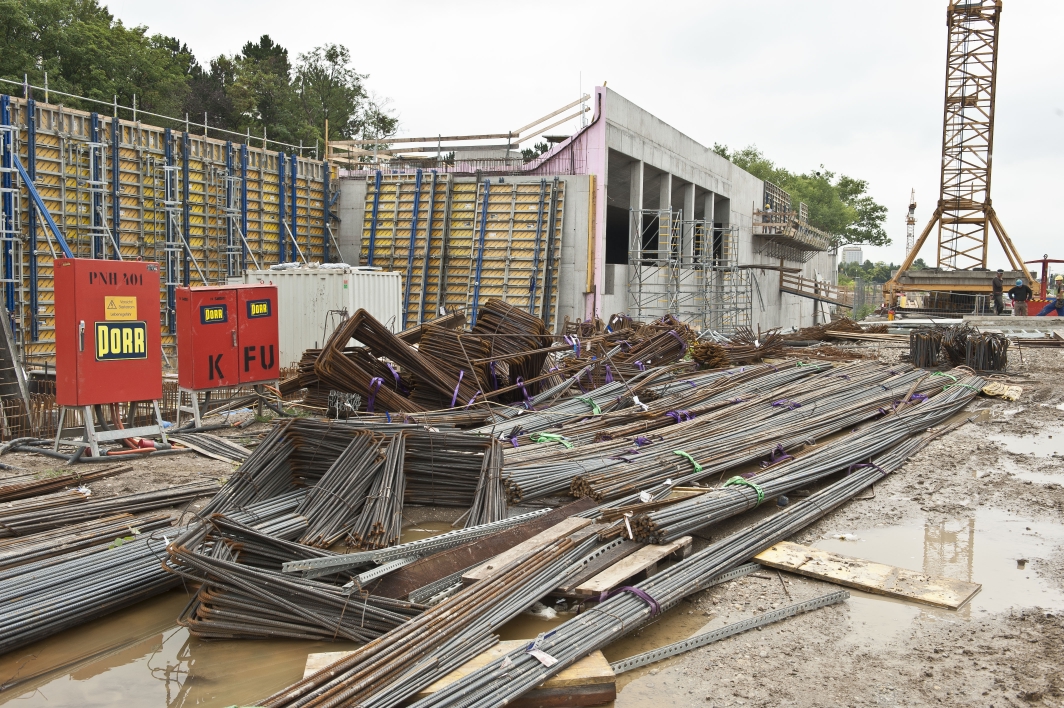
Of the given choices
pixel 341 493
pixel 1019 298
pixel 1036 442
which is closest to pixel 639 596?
pixel 341 493

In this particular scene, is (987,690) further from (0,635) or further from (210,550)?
(0,635)

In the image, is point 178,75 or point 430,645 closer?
point 430,645

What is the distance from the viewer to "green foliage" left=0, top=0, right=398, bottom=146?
118 ft

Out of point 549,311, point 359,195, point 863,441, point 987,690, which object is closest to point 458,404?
point 863,441

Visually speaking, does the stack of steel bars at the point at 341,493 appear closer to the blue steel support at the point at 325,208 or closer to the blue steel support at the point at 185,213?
the blue steel support at the point at 185,213

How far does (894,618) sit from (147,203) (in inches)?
791

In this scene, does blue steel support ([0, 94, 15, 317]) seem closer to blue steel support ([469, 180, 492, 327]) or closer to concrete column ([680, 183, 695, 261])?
blue steel support ([469, 180, 492, 327])

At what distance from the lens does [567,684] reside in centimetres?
446

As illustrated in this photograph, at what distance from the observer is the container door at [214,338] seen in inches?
435

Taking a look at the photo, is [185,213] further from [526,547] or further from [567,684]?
[567,684]

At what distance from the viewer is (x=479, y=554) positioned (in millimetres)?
6102

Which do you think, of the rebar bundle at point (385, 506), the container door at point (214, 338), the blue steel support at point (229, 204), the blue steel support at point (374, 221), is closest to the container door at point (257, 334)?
the container door at point (214, 338)

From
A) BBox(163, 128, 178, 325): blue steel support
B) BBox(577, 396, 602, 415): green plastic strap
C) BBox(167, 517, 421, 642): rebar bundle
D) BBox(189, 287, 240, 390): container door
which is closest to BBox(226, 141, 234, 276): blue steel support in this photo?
BBox(163, 128, 178, 325): blue steel support

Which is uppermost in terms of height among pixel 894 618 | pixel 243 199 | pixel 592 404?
pixel 243 199
